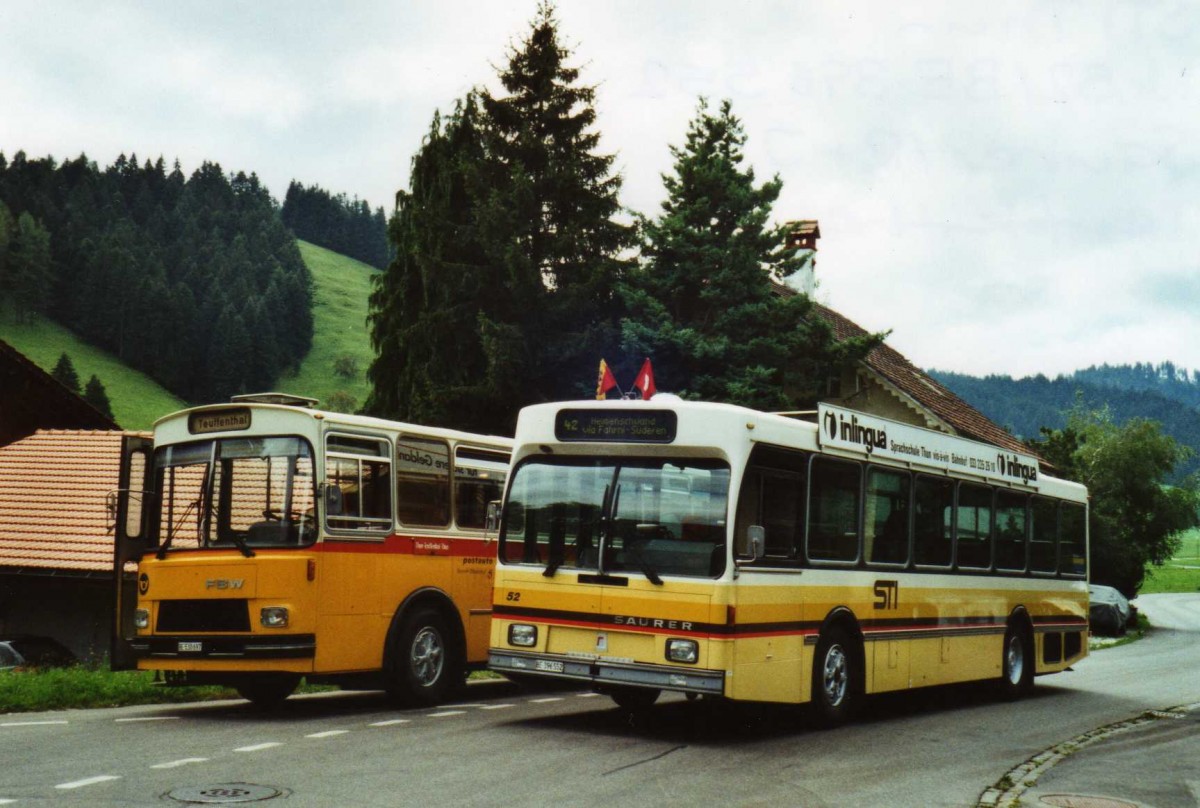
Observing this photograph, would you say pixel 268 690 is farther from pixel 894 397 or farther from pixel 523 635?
pixel 894 397

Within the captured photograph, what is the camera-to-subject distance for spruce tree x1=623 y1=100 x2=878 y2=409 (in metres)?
29.6

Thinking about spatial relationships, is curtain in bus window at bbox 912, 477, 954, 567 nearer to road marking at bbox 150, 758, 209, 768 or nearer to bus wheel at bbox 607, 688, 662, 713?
bus wheel at bbox 607, 688, 662, 713

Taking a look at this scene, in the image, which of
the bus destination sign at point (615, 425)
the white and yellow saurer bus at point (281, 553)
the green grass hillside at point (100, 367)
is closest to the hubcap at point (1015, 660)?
the white and yellow saurer bus at point (281, 553)

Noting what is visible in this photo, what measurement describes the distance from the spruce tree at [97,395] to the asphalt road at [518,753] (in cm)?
9131

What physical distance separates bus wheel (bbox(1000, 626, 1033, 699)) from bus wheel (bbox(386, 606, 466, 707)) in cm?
697

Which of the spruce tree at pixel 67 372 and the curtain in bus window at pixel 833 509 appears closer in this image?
the curtain in bus window at pixel 833 509

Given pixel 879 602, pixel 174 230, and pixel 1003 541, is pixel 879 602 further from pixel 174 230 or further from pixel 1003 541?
pixel 174 230

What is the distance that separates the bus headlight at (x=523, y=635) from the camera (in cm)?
1184

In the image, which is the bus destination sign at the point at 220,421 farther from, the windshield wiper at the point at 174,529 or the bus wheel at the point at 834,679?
the bus wheel at the point at 834,679

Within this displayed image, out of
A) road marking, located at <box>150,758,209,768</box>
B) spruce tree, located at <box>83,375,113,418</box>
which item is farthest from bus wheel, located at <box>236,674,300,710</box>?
spruce tree, located at <box>83,375,113,418</box>

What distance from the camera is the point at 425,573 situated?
1389 cm

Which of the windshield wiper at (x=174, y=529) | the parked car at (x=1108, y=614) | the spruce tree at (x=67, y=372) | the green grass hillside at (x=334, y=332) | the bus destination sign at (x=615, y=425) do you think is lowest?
the parked car at (x=1108, y=614)

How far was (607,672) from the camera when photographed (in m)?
11.4

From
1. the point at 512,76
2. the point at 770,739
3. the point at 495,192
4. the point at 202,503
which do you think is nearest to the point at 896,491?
the point at 770,739
